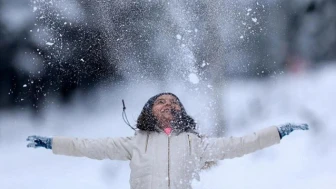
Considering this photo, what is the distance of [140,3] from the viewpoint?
685 cm

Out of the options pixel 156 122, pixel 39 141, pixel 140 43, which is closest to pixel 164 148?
pixel 156 122

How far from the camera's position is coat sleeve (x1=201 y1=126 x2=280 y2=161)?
3158mm

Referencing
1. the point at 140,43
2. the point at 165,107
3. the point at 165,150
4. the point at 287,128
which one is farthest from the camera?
the point at 140,43

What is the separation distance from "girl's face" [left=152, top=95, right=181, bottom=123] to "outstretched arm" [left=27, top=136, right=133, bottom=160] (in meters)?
0.32

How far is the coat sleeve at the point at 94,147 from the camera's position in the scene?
314cm

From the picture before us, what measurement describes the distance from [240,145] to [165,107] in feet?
2.12

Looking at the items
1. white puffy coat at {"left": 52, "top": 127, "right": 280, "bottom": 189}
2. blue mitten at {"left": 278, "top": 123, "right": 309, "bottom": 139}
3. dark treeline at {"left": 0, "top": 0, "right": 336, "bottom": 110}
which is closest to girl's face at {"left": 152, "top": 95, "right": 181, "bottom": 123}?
white puffy coat at {"left": 52, "top": 127, "right": 280, "bottom": 189}

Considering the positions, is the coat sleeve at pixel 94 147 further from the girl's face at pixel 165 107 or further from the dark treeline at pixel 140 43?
the dark treeline at pixel 140 43

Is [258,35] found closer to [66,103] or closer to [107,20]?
[107,20]

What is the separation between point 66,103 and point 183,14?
82.5 inches

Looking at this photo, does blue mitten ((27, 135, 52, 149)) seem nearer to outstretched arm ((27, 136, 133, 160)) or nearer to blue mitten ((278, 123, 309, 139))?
outstretched arm ((27, 136, 133, 160))

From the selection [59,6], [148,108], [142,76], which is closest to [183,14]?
[142,76]

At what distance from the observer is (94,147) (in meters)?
3.17

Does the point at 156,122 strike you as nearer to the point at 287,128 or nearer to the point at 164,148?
the point at 164,148
